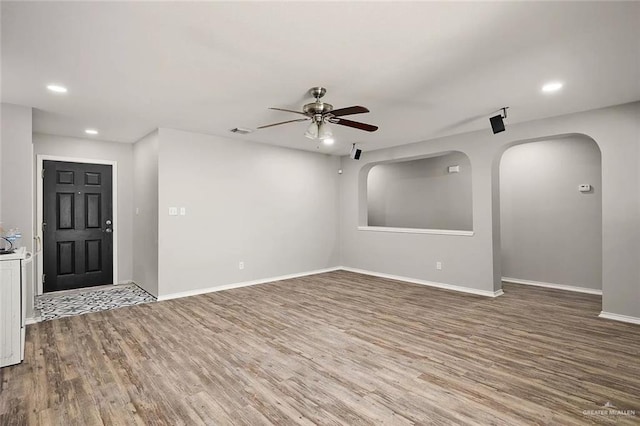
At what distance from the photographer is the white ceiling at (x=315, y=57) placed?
6.77ft

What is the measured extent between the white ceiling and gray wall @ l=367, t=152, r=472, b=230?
8.81 feet

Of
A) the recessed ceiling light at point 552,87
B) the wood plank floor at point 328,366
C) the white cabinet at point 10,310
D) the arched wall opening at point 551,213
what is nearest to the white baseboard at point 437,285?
the arched wall opening at point 551,213

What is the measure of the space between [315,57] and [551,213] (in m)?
5.13

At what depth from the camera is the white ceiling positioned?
2.06 m

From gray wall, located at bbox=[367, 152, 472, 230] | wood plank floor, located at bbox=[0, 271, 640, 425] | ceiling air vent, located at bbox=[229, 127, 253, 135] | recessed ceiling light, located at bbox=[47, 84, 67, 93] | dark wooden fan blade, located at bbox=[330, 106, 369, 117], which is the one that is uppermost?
ceiling air vent, located at bbox=[229, 127, 253, 135]

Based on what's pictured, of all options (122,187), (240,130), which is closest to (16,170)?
(122,187)

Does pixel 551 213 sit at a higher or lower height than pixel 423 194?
lower

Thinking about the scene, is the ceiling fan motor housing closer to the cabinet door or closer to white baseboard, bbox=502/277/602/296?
the cabinet door

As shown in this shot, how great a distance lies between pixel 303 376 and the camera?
8.55ft

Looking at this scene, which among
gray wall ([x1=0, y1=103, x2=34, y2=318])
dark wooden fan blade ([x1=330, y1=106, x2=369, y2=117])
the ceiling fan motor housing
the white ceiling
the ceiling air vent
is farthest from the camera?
the ceiling air vent

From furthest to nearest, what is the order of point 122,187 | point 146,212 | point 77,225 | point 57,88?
point 122,187, point 77,225, point 146,212, point 57,88

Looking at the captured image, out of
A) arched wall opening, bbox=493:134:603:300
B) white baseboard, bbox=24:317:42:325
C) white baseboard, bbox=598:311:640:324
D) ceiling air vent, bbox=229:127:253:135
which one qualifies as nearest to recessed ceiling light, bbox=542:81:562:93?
arched wall opening, bbox=493:134:603:300

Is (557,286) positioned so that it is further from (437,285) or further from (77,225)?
(77,225)

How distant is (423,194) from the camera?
7.48m
